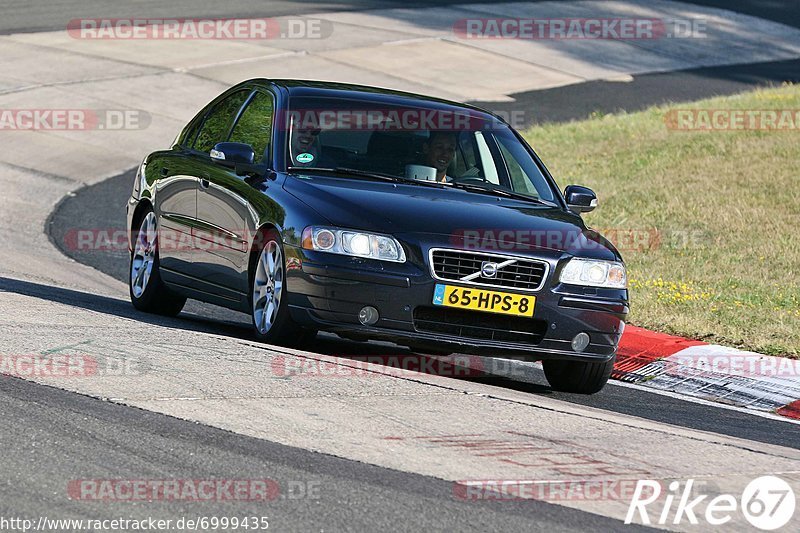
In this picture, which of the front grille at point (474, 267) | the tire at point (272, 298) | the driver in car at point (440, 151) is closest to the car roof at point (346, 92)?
the driver in car at point (440, 151)

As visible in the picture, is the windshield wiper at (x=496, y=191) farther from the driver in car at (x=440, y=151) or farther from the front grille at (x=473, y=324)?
the front grille at (x=473, y=324)

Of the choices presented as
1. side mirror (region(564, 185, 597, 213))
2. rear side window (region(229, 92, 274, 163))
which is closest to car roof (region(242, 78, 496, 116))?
rear side window (region(229, 92, 274, 163))

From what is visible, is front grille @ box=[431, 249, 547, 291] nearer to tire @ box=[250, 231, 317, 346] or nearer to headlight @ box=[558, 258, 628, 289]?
headlight @ box=[558, 258, 628, 289]

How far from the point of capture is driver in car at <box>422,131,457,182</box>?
30.6 feet

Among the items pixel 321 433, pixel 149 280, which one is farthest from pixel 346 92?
pixel 321 433

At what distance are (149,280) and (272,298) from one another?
2.13 m

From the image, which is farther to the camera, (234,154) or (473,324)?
(234,154)

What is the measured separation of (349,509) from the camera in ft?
18.0

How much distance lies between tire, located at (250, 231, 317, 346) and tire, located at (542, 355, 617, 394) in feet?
5.01

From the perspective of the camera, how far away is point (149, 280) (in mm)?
10531

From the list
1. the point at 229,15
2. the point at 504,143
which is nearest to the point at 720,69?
the point at 229,15

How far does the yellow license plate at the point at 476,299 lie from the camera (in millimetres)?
8180

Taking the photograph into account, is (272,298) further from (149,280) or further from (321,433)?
(321,433)

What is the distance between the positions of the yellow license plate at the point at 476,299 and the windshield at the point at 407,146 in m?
1.20
